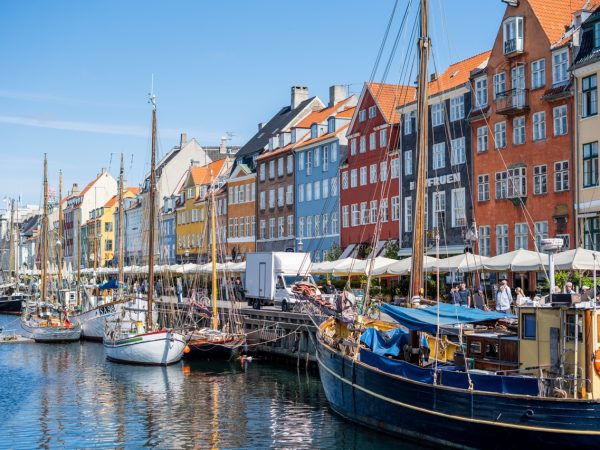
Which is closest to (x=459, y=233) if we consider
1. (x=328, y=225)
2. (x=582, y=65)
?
(x=582, y=65)

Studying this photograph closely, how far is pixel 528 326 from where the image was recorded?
70.4ft

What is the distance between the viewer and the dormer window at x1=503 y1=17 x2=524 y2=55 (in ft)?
151

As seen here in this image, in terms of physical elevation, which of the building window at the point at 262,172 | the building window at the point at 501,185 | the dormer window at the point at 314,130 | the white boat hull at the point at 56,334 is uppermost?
the dormer window at the point at 314,130

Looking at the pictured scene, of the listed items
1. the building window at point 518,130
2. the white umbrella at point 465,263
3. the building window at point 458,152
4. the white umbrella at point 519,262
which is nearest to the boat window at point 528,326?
the white umbrella at point 519,262

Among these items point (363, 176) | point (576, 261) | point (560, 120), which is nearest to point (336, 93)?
point (363, 176)

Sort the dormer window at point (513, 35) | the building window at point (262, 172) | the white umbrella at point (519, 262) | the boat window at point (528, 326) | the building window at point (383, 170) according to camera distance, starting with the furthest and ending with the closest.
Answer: the building window at point (262, 172) < the building window at point (383, 170) < the dormer window at point (513, 35) < the white umbrella at point (519, 262) < the boat window at point (528, 326)

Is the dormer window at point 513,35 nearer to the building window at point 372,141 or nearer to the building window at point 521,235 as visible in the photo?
the building window at point 521,235

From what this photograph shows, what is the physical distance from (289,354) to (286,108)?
51614 millimetres

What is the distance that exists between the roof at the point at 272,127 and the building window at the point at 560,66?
135 feet

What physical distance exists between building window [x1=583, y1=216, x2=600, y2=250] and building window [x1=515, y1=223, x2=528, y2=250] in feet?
15.6

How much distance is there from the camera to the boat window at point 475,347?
78.0ft

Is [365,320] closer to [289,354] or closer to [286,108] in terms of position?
[289,354]

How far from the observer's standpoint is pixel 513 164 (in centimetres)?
4709

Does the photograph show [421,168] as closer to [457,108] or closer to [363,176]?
[457,108]
